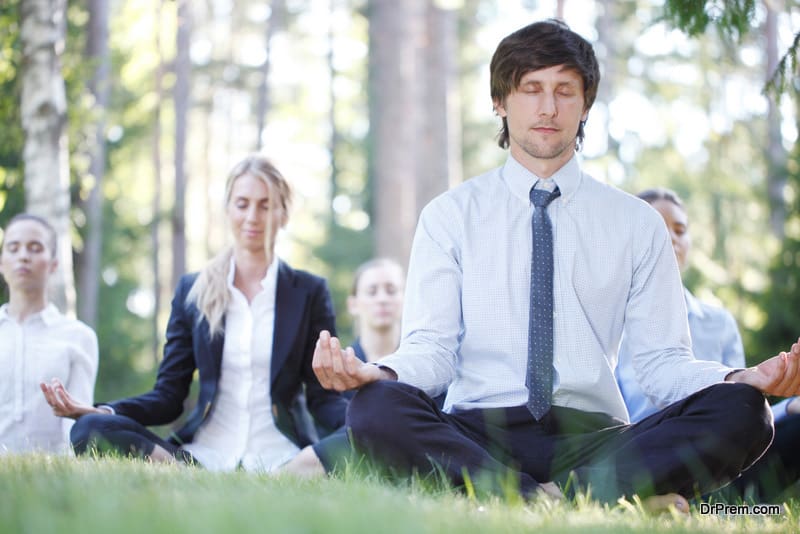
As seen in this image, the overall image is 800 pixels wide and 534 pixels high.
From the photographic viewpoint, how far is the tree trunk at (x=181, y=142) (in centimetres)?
1919

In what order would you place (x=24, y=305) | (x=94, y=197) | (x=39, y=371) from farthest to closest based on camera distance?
1. (x=94, y=197)
2. (x=24, y=305)
3. (x=39, y=371)

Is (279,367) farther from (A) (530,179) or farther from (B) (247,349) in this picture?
(A) (530,179)

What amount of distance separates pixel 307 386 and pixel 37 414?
168 centimetres

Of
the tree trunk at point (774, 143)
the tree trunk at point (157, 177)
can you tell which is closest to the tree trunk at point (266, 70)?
the tree trunk at point (157, 177)

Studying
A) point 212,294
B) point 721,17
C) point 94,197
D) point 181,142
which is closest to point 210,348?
point 212,294

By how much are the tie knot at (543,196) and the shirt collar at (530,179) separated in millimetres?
22

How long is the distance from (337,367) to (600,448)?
1.18m

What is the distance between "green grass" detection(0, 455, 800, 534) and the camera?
2531 mm

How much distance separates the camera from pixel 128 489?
3152 millimetres

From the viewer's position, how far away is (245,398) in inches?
239

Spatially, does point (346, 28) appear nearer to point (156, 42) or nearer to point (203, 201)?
point (203, 201)

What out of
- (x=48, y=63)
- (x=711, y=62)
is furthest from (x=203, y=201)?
(x=48, y=63)

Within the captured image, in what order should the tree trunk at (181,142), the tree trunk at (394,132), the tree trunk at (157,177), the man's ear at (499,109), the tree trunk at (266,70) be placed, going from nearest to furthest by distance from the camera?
1. the man's ear at (499,109)
2. the tree trunk at (394,132)
3. the tree trunk at (181,142)
4. the tree trunk at (157,177)
5. the tree trunk at (266,70)

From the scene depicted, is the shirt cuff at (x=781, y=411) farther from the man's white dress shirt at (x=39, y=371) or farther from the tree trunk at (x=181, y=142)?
the tree trunk at (x=181, y=142)
